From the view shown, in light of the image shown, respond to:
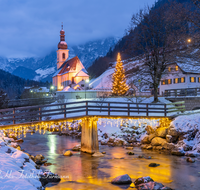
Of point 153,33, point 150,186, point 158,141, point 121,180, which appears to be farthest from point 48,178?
point 153,33

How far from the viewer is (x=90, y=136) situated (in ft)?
57.7

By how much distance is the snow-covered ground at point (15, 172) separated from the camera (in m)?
7.95

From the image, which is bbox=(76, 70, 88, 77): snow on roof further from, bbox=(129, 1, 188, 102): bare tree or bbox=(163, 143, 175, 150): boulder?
bbox=(163, 143, 175, 150): boulder

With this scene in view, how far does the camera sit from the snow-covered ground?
26.1ft

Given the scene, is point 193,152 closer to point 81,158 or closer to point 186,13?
point 81,158

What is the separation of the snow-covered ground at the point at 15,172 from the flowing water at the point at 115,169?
1.24 meters

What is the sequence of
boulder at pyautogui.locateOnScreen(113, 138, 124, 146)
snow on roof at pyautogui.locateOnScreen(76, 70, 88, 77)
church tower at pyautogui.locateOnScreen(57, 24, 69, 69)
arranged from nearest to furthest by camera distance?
boulder at pyautogui.locateOnScreen(113, 138, 124, 146) → snow on roof at pyautogui.locateOnScreen(76, 70, 88, 77) → church tower at pyautogui.locateOnScreen(57, 24, 69, 69)

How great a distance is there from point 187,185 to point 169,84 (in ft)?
135

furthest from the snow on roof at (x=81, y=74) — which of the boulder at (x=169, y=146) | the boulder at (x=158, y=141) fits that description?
the boulder at (x=169, y=146)

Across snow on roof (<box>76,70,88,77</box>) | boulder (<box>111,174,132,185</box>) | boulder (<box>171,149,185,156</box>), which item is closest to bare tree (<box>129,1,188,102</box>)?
boulder (<box>171,149,185,156</box>)

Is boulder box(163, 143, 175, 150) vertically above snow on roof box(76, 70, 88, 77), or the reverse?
snow on roof box(76, 70, 88, 77)

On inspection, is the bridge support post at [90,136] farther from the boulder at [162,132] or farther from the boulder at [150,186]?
the boulder at [150,186]

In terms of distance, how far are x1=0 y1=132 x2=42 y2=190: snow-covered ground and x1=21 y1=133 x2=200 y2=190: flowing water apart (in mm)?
1237

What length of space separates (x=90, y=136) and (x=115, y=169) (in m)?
4.32
